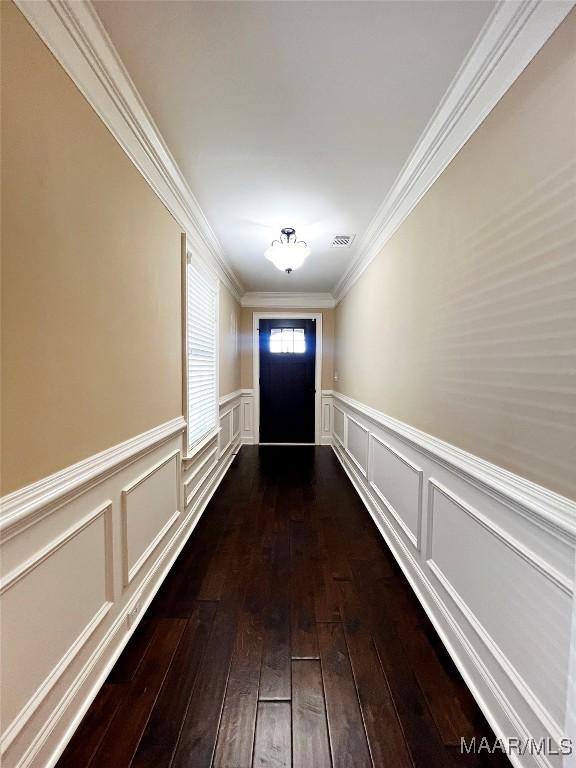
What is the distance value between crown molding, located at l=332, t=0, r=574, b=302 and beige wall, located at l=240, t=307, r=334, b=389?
3.36 m

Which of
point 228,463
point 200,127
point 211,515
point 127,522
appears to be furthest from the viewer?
point 228,463

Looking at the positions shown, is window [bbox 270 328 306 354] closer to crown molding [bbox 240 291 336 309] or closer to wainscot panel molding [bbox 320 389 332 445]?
crown molding [bbox 240 291 336 309]

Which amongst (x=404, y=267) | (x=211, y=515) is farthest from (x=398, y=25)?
(x=211, y=515)

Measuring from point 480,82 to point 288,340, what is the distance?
4.40m

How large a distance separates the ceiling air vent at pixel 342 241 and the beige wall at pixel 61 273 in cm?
186

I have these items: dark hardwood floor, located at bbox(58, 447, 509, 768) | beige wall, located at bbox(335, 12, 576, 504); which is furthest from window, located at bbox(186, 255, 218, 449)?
beige wall, located at bbox(335, 12, 576, 504)

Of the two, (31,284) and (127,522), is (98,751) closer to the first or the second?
(127,522)

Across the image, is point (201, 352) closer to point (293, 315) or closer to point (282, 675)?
point (282, 675)

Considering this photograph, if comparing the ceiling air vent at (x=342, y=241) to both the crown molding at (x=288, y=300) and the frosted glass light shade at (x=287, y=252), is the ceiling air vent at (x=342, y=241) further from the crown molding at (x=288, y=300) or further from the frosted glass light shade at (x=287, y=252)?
the crown molding at (x=288, y=300)

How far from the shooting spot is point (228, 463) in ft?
14.5

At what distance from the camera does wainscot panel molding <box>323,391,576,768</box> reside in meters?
0.97

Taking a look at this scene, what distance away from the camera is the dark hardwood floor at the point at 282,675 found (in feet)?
3.76

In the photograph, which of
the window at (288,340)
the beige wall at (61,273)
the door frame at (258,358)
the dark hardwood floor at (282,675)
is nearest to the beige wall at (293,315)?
the door frame at (258,358)

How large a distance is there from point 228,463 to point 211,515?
148cm
